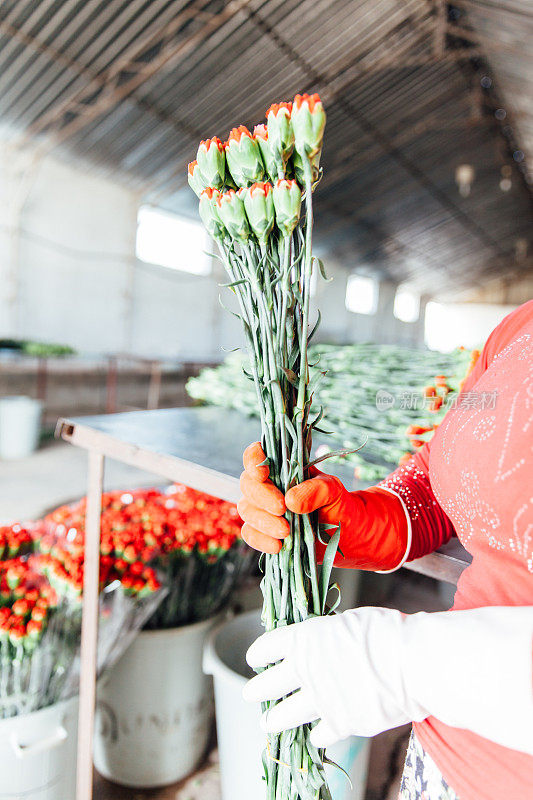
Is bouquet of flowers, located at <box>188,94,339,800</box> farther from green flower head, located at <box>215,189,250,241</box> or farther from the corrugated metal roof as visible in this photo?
the corrugated metal roof

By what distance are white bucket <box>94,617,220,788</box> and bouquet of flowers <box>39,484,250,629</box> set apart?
66mm

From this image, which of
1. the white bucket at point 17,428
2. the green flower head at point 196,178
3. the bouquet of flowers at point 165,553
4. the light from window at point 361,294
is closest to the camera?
the green flower head at point 196,178

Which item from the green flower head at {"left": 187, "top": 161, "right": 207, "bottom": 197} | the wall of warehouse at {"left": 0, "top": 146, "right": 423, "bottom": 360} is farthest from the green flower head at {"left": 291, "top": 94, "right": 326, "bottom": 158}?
the wall of warehouse at {"left": 0, "top": 146, "right": 423, "bottom": 360}

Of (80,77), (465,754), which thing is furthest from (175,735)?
(80,77)

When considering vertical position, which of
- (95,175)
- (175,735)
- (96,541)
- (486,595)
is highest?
(95,175)

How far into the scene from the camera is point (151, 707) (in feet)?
4.89

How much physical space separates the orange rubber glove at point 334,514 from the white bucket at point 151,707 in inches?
36.7

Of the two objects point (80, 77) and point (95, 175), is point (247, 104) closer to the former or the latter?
point (80, 77)

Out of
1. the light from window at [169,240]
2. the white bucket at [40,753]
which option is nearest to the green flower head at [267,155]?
the white bucket at [40,753]

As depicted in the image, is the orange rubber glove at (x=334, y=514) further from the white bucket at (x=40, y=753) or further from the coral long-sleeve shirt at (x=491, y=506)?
the white bucket at (x=40, y=753)

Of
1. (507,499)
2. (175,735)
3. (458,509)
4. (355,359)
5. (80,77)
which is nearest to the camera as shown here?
(507,499)

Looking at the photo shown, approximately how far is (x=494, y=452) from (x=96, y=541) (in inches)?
40.7

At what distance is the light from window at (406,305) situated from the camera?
15875 millimetres

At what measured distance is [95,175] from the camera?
7.27 metres
